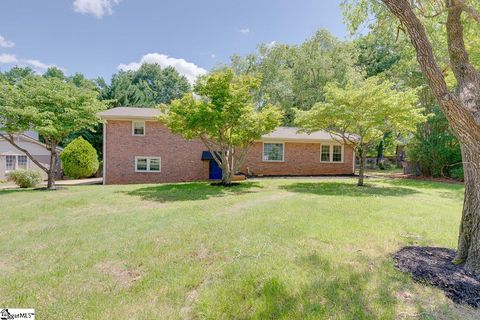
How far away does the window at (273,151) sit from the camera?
19702mm

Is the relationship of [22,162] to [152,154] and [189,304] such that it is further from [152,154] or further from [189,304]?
[189,304]

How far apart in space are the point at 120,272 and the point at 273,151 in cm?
1646

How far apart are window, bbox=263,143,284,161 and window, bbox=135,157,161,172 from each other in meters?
7.94

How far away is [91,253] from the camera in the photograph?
486 centimetres

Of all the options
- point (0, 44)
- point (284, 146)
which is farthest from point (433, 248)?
point (0, 44)

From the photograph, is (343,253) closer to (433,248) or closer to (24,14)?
(433,248)

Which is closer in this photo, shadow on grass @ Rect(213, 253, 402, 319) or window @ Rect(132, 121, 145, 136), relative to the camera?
shadow on grass @ Rect(213, 253, 402, 319)

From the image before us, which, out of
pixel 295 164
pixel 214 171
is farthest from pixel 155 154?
pixel 295 164

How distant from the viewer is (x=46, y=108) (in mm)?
12844

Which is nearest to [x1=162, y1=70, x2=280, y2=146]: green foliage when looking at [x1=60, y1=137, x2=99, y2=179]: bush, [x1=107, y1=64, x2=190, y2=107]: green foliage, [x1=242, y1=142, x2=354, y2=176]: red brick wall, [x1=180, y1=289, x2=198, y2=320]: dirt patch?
[x1=242, y1=142, x2=354, y2=176]: red brick wall

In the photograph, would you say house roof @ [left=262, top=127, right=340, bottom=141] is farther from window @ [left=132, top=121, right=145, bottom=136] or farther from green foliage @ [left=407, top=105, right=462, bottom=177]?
window @ [left=132, top=121, right=145, bottom=136]

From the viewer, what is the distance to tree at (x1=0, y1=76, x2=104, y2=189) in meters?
12.1

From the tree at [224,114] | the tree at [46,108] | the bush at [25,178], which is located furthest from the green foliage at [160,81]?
the tree at [224,114]

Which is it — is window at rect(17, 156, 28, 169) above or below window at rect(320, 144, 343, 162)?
below
